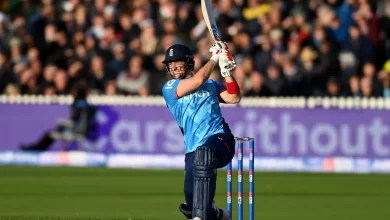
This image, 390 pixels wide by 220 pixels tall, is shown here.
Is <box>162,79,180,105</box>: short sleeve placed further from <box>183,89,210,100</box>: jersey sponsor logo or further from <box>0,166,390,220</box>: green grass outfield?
<box>0,166,390,220</box>: green grass outfield

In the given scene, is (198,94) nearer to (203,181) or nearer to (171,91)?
(171,91)

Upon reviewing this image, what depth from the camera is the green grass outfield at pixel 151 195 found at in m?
11.3

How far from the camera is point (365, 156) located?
17.3 meters

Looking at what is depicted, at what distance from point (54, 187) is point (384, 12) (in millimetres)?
7446

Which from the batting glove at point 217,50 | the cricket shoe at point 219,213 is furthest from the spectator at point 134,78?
the batting glove at point 217,50

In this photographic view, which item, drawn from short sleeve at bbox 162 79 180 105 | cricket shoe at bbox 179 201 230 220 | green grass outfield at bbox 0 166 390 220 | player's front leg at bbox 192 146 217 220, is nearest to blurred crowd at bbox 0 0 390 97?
green grass outfield at bbox 0 166 390 220

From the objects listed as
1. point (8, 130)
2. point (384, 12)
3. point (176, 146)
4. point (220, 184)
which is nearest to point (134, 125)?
point (176, 146)

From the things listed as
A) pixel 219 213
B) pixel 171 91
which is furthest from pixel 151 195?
pixel 171 91

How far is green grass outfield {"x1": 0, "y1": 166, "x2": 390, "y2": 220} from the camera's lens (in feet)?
36.9

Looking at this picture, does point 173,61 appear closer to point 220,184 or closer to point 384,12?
point 220,184

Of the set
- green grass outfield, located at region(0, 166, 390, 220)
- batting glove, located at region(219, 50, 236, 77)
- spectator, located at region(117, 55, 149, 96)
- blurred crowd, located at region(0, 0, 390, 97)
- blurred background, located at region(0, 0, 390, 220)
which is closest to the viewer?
batting glove, located at region(219, 50, 236, 77)

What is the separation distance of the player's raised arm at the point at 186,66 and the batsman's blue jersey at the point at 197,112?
105 mm

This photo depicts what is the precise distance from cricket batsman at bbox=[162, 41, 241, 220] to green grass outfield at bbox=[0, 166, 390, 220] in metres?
2.53

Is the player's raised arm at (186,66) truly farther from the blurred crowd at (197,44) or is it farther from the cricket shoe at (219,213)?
the blurred crowd at (197,44)
